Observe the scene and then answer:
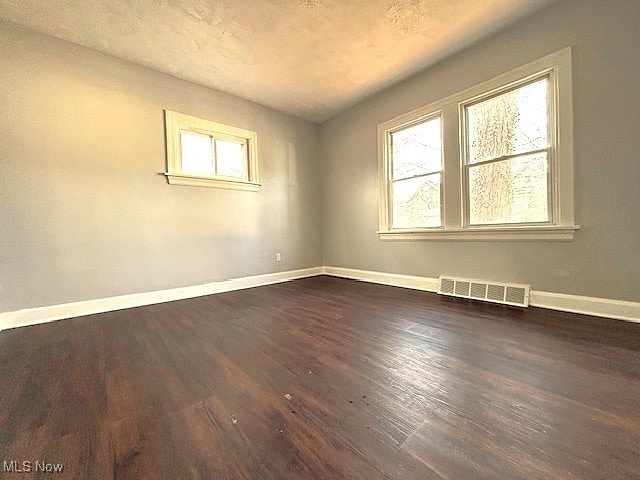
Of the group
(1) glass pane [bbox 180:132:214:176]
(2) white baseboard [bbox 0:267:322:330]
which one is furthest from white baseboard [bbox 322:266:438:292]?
(1) glass pane [bbox 180:132:214:176]

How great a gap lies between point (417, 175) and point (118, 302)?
12.7 feet

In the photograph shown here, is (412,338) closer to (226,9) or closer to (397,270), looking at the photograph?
(397,270)

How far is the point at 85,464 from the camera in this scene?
812 mm

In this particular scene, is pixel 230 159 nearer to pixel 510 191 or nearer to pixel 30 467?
pixel 30 467

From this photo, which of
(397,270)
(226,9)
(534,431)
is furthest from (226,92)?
(534,431)

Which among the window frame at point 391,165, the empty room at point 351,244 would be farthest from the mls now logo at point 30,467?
the window frame at point 391,165

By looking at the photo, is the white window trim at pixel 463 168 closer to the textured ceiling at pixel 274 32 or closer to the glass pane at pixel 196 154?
the textured ceiling at pixel 274 32

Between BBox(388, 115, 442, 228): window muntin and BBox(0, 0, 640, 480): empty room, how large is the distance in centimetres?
3

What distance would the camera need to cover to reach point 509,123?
97.9 inches

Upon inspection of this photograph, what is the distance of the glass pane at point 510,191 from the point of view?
2.33 meters

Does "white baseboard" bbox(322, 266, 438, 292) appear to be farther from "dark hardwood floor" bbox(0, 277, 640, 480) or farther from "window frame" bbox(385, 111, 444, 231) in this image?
"dark hardwood floor" bbox(0, 277, 640, 480)

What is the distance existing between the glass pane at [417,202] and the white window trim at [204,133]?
213 cm

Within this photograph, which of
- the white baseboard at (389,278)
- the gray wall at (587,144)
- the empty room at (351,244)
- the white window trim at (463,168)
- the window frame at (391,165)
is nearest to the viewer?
the empty room at (351,244)

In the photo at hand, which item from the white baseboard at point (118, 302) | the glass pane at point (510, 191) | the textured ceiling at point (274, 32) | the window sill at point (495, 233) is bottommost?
the white baseboard at point (118, 302)
